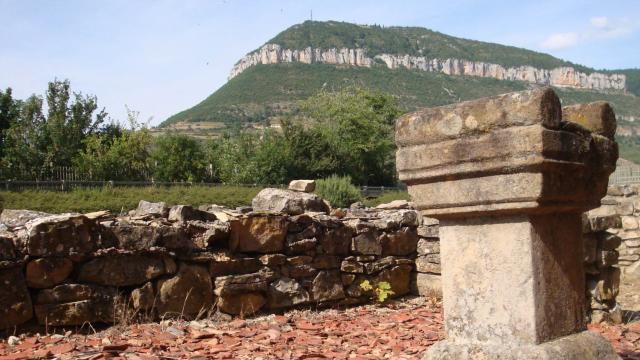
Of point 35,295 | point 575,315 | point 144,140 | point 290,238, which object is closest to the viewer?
point 575,315

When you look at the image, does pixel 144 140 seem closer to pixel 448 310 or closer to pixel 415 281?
pixel 415 281

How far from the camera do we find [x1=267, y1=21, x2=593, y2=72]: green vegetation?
354ft

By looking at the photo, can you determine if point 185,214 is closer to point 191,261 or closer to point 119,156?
point 191,261

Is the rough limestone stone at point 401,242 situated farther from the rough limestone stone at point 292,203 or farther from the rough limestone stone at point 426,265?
the rough limestone stone at point 292,203

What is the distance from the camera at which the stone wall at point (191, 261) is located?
4.38m

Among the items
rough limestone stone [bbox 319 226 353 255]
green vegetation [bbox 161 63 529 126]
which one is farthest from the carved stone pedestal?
green vegetation [bbox 161 63 529 126]

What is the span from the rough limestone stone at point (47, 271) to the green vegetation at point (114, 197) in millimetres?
9075

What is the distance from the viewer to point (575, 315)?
250 centimetres

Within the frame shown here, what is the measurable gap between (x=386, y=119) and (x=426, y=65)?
66.0 meters

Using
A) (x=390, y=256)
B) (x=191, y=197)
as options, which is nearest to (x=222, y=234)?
(x=390, y=256)

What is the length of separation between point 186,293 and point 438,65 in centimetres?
10852

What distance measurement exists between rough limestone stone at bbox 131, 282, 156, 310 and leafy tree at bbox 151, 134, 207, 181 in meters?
27.0

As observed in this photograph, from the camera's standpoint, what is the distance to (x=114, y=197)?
1886 cm

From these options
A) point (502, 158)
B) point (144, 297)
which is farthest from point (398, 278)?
point (502, 158)
